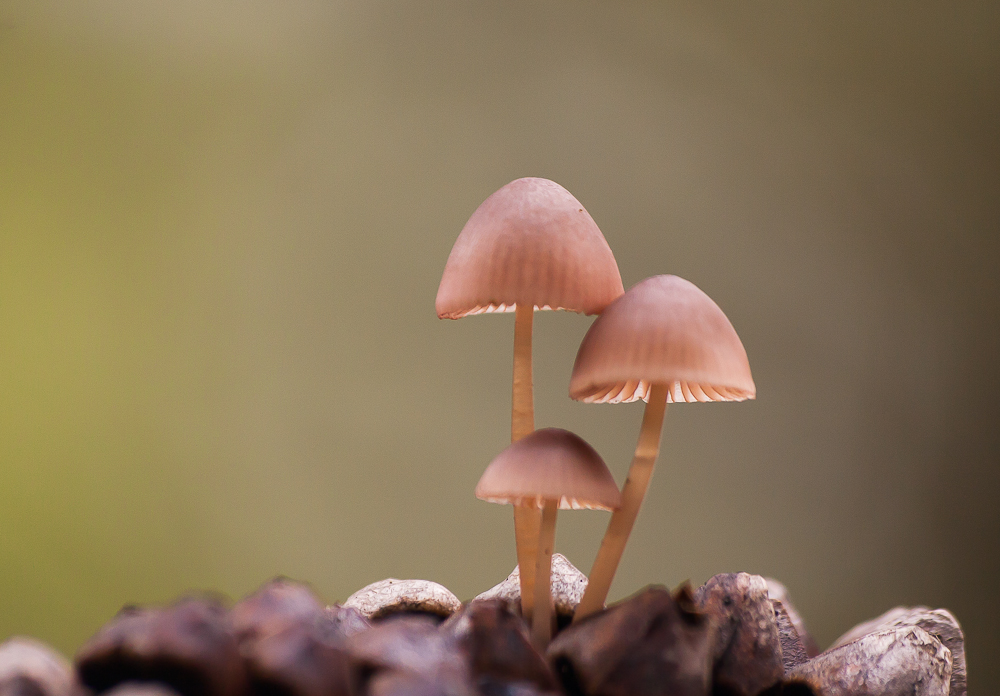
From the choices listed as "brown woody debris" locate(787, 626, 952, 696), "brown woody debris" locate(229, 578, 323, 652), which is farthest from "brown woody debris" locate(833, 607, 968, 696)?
"brown woody debris" locate(229, 578, 323, 652)

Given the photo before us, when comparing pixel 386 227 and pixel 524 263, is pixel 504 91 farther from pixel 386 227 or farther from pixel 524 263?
pixel 524 263

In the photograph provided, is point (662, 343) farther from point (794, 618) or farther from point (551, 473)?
point (794, 618)

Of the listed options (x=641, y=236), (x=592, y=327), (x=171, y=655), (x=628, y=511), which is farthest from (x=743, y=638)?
(x=641, y=236)

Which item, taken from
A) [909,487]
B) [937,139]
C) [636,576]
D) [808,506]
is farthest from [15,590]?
[937,139]

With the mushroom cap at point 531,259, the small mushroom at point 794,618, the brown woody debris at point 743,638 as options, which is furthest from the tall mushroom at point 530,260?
the small mushroom at point 794,618

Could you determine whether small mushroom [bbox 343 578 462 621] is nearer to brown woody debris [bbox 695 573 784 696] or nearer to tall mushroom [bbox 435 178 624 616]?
tall mushroom [bbox 435 178 624 616]

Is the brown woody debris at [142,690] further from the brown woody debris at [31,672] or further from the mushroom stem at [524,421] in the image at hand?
the mushroom stem at [524,421]
